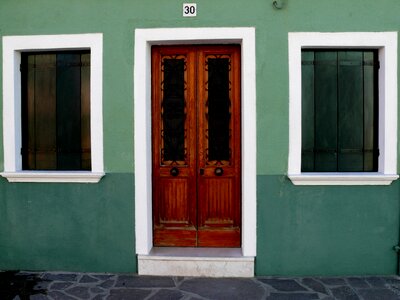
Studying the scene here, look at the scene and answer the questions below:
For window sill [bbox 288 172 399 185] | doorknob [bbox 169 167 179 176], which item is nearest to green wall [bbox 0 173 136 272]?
doorknob [bbox 169 167 179 176]

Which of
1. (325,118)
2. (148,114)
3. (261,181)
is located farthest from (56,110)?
(325,118)

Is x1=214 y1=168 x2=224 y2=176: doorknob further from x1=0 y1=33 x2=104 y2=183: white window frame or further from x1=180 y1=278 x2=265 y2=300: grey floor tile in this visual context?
x1=0 y1=33 x2=104 y2=183: white window frame

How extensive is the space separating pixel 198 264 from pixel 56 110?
289 centimetres

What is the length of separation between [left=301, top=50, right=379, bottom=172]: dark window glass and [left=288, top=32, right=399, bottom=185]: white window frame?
0.64 ft

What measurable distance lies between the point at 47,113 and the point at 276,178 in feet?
10.8

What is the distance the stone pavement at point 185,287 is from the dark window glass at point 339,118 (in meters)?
1.46

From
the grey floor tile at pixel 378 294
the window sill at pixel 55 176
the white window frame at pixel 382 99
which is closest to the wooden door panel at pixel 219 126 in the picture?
the white window frame at pixel 382 99

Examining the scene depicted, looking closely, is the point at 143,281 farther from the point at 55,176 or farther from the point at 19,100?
the point at 19,100

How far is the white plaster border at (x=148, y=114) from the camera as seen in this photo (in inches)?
205

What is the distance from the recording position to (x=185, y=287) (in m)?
4.97

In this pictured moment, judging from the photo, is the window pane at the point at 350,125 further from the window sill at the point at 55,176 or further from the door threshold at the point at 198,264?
the window sill at the point at 55,176

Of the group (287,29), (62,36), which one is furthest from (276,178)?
(62,36)

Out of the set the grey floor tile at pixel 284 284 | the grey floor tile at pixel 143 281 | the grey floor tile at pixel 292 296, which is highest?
the grey floor tile at pixel 143 281

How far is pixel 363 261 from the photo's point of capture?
5289mm
